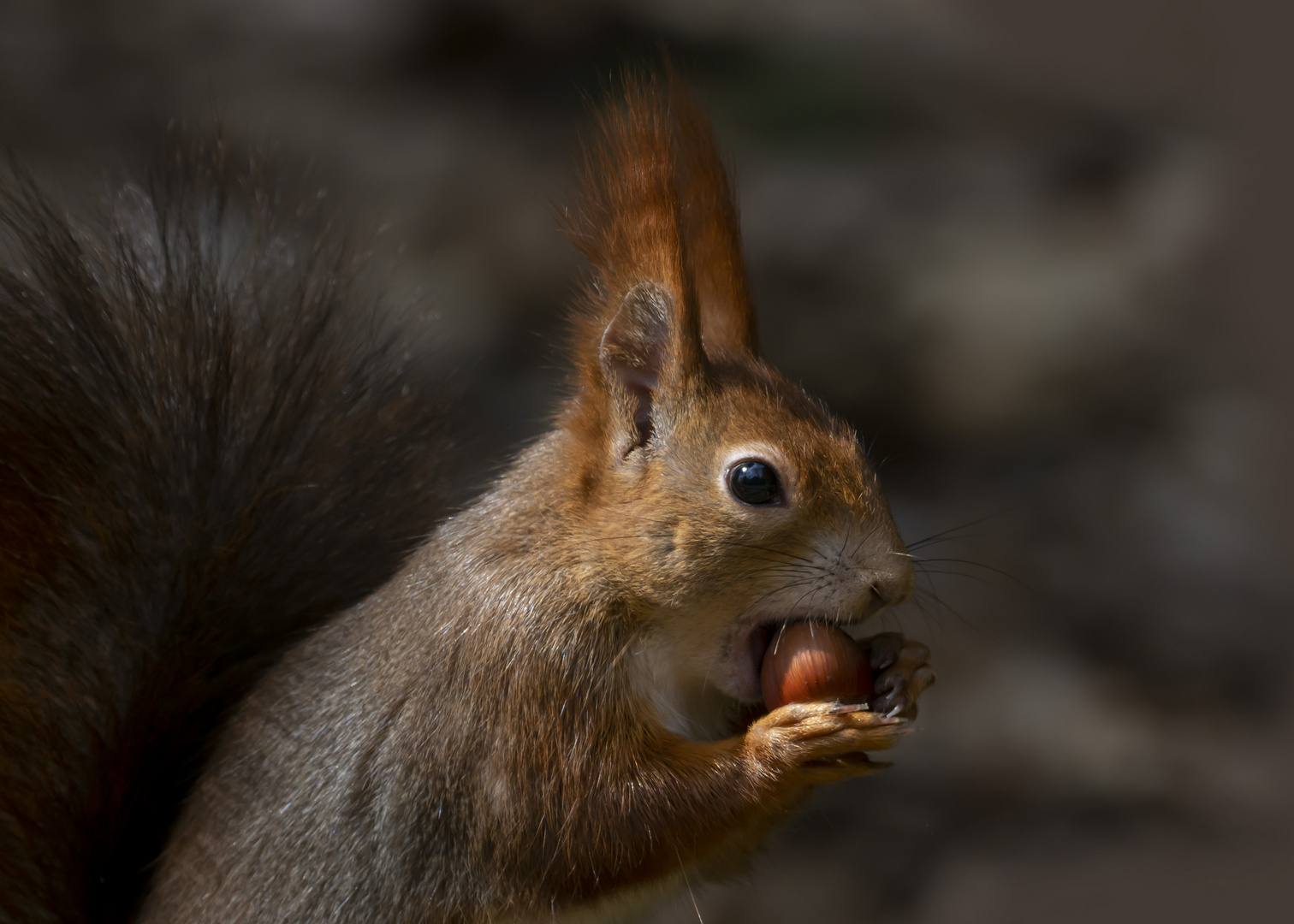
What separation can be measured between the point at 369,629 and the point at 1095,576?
5.75ft

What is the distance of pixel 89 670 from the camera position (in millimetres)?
1058

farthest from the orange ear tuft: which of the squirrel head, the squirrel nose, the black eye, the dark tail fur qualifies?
the dark tail fur

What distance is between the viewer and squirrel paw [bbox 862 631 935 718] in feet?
3.14

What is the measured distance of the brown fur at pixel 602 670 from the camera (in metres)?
0.97

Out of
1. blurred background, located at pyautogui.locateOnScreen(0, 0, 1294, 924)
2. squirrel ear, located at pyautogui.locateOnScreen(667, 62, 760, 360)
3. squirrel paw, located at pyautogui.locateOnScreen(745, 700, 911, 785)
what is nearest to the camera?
squirrel paw, located at pyautogui.locateOnScreen(745, 700, 911, 785)

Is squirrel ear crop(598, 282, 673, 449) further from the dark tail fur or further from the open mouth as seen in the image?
the dark tail fur

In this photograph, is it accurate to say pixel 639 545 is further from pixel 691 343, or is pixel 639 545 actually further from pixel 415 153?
pixel 415 153

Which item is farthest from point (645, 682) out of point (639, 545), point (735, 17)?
point (735, 17)

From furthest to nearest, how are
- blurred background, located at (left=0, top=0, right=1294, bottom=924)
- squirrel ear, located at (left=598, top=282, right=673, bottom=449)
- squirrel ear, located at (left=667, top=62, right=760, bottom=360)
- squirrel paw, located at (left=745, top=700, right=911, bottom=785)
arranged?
blurred background, located at (left=0, top=0, right=1294, bottom=924) < squirrel ear, located at (left=667, top=62, right=760, bottom=360) < squirrel ear, located at (left=598, top=282, right=673, bottom=449) < squirrel paw, located at (left=745, top=700, right=911, bottom=785)

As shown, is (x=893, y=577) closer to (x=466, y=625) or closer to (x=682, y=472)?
(x=682, y=472)

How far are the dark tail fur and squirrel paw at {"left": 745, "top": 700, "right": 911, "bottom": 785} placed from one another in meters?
0.53

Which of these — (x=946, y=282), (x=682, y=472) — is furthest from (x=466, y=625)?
(x=946, y=282)

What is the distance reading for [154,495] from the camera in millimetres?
1120

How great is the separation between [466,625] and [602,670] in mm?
134
